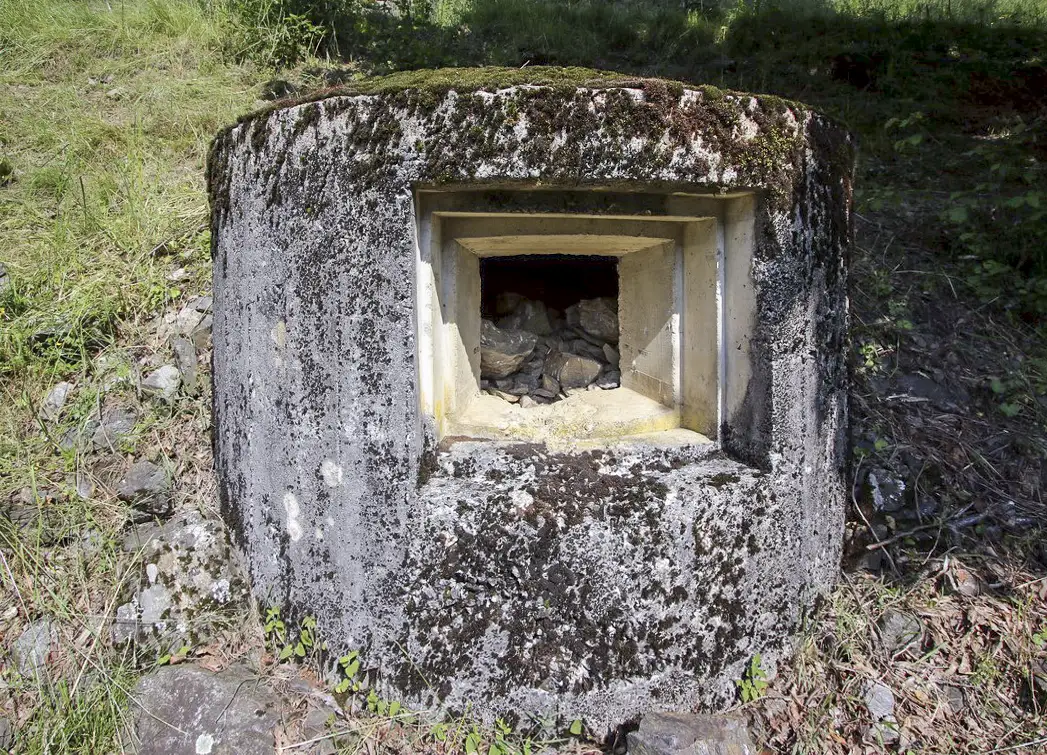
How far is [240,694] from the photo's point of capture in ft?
6.07

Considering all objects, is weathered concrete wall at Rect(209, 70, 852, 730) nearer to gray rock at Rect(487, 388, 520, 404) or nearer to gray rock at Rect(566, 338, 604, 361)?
gray rock at Rect(487, 388, 520, 404)

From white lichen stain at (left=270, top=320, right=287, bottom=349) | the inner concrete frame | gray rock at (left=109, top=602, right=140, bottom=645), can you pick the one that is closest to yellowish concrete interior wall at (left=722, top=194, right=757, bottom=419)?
the inner concrete frame

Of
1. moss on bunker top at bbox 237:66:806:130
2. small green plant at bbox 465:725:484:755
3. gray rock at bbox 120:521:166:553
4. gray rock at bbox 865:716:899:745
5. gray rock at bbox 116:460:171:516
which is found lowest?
gray rock at bbox 865:716:899:745

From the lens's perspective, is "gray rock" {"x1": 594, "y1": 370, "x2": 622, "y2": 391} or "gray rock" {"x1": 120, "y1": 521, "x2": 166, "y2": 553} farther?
"gray rock" {"x1": 594, "y1": 370, "x2": 622, "y2": 391}

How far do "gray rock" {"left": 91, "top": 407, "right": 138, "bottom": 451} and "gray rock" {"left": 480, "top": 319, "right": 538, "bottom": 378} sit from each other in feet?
5.31

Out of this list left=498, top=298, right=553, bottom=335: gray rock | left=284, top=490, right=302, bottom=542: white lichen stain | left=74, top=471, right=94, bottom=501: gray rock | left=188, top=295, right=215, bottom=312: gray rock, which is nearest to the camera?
left=284, top=490, right=302, bottom=542: white lichen stain

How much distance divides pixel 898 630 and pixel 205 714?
232cm

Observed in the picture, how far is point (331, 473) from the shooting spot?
5.86 ft

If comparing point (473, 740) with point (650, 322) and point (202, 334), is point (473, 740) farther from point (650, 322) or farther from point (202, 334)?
point (202, 334)

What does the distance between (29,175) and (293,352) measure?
3150 mm

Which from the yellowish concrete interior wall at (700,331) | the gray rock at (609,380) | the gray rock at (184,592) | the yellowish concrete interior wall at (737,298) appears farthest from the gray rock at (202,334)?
the yellowish concrete interior wall at (737,298)

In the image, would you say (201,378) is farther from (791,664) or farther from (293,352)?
(791,664)

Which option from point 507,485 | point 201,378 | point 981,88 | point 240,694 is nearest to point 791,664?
point 507,485

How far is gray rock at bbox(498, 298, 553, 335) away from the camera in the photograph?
281 centimetres
